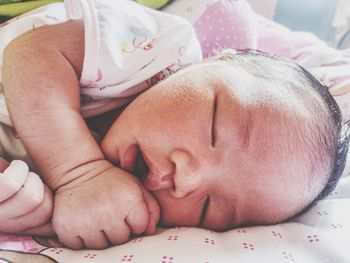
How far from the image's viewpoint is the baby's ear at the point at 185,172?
67cm

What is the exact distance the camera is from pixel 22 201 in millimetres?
614

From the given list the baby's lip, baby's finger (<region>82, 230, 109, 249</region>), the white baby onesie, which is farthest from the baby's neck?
baby's finger (<region>82, 230, 109, 249</region>)

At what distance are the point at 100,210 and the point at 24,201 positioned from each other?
0.10 metres

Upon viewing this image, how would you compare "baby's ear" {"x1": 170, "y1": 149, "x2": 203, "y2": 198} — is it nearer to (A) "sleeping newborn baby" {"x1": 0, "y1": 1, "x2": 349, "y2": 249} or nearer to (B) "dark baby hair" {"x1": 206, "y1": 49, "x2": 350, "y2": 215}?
(A) "sleeping newborn baby" {"x1": 0, "y1": 1, "x2": 349, "y2": 249}

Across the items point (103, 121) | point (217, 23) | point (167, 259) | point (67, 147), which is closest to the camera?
point (167, 259)

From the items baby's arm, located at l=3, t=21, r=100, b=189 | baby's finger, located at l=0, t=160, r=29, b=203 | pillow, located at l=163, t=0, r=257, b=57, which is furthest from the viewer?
pillow, located at l=163, t=0, r=257, b=57

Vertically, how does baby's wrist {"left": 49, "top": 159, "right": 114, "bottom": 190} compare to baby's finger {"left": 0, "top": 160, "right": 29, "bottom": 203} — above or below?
below

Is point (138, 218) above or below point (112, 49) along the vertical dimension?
below

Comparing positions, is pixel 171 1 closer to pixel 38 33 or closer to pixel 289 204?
pixel 38 33

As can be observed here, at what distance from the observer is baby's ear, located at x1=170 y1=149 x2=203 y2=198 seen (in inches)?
26.4

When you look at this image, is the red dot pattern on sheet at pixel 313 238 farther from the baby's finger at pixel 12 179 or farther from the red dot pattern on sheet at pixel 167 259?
the baby's finger at pixel 12 179

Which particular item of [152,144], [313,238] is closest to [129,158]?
[152,144]

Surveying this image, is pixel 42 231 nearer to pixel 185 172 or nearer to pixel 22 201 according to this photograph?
pixel 22 201

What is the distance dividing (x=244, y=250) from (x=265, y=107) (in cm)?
21
